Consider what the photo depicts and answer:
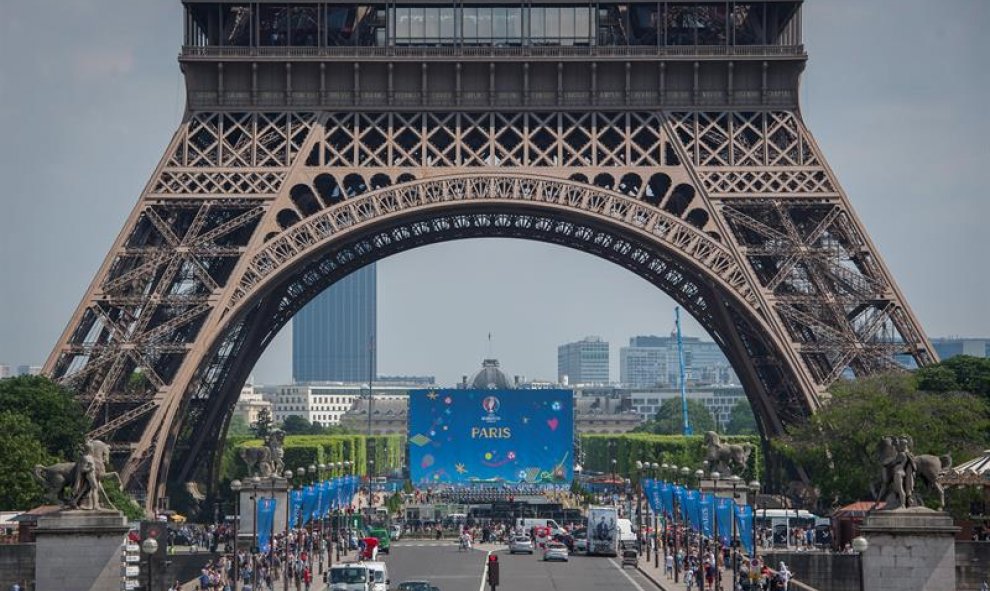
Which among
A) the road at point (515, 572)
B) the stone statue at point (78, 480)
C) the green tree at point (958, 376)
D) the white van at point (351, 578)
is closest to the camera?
the stone statue at point (78, 480)

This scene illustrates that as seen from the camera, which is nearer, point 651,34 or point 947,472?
point 947,472

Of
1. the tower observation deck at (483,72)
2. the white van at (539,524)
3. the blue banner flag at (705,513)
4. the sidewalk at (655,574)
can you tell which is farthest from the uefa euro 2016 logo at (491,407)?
the blue banner flag at (705,513)

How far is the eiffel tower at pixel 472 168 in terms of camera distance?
95250 millimetres

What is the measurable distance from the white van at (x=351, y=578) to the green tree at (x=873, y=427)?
31.8m

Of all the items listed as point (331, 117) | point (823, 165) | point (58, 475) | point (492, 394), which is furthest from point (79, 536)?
point (492, 394)

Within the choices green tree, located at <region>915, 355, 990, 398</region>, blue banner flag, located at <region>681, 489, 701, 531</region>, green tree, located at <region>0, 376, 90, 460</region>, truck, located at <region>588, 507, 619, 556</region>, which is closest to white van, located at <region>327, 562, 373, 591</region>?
blue banner flag, located at <region>681, 489, 701, 531</region>

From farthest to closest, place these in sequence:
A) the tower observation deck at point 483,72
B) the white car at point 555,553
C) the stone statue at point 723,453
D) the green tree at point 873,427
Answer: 1. the white car at point 555,553
2. the tower observation deck at point 483,72
3. the green tree at point 873,427
4. the stone statue at point 723,453

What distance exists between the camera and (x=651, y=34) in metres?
102

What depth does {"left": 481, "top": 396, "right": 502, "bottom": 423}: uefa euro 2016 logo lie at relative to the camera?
135 m

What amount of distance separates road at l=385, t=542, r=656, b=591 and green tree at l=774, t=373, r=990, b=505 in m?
11.2

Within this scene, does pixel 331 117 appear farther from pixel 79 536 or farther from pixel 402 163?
pixel 79 536

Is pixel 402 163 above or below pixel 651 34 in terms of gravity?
below

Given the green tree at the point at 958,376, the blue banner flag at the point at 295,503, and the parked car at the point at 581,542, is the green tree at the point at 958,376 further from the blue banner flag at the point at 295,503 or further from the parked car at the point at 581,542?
the blue banner flag at the point at 295,503

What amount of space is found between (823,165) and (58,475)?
4758cm
